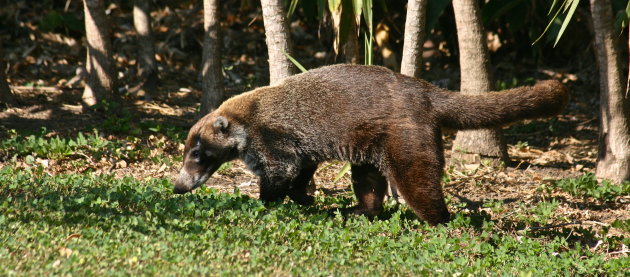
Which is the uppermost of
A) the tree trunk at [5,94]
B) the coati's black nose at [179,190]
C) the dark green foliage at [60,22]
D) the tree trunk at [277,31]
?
the dark green foliage at [60,22]

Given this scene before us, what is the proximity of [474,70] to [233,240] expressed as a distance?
3622 mm

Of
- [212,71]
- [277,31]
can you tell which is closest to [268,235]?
[277,31]

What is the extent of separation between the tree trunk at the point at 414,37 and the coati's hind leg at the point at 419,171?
1.20 meters

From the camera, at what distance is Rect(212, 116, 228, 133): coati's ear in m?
6.48

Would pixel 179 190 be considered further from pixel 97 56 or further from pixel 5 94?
pixel 5 94

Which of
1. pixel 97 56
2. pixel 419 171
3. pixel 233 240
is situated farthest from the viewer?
pixel 97 56

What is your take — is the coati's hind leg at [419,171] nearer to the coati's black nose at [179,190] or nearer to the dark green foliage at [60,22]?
the coati's black nose at [179,190]

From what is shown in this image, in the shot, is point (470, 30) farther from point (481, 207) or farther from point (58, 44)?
point (58, 44)

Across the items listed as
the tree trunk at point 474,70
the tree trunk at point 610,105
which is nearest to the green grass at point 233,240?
the tree trunk at point 610,105

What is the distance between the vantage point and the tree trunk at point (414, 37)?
268 inches

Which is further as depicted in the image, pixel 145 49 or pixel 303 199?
pixel 145 49

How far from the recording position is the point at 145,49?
412 inches

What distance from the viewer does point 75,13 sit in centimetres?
1297

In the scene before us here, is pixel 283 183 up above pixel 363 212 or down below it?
above
